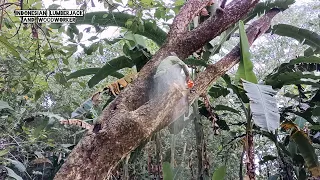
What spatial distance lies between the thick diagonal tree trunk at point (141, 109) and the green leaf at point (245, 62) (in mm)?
76

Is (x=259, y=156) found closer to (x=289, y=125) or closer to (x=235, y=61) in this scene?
(x=289, y=125)

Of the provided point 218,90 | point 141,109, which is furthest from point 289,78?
point 141,109

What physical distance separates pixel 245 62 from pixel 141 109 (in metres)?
0.82

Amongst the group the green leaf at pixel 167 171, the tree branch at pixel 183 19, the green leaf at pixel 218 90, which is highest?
the tree branch at pixel 183 19

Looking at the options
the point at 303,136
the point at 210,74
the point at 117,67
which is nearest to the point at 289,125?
the point at 303,136

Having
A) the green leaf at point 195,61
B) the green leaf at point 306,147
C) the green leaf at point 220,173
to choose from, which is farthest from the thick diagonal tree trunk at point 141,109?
the green leaf at point 306,147

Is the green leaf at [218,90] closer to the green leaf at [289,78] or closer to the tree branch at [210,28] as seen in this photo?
the green leaf at [289,78]

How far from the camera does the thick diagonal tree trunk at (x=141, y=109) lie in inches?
52.1

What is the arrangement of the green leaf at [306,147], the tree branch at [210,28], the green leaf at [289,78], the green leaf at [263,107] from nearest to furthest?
the green leaf at [263,107] < the tree branch at [210,28] < the green leaf at [289,78] < the green leaf at [306,147]

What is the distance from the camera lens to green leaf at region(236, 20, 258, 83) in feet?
6.19

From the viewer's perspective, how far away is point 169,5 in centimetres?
157

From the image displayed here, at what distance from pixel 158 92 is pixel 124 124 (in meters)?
0.28

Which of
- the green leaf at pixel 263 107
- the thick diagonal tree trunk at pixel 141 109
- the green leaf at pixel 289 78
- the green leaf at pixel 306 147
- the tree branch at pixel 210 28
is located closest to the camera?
the thick diagonal tree trunk at pixel 141 109

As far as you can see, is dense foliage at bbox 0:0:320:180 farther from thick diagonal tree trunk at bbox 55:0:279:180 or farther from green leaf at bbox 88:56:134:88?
thick diagonal tree trunk at bbox 55:0:279:180
